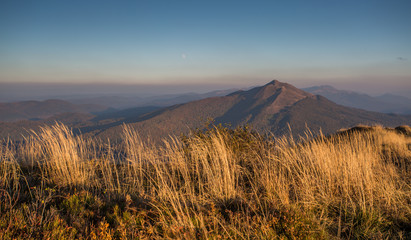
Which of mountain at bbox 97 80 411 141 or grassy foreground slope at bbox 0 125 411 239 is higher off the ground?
grassy foreground slope at bbox 0 125 411 239

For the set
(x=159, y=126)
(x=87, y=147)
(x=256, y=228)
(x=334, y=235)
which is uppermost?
(x=87, y=147)

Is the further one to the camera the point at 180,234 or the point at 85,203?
the point at 85,203

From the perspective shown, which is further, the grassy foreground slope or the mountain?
the mountain

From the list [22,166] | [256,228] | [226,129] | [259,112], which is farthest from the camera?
[259,112]

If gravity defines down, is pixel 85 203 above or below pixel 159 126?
above

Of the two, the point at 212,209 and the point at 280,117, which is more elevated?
the point at 212,209

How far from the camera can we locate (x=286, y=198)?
2.86m

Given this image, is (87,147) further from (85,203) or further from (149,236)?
(149,236)

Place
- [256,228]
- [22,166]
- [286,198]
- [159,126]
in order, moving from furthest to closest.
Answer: [159,126], [22,166], [286,198], [256,228]

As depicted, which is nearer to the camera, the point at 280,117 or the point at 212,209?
the point at 212,209

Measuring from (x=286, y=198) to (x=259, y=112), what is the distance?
18423 cm

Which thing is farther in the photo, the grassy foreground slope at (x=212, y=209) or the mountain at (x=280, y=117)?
the mountain at (x=280, y=117)

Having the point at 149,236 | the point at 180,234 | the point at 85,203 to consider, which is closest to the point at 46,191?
the point at 85,203

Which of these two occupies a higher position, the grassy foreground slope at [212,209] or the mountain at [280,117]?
the grassy foreground slope at [212,209]
